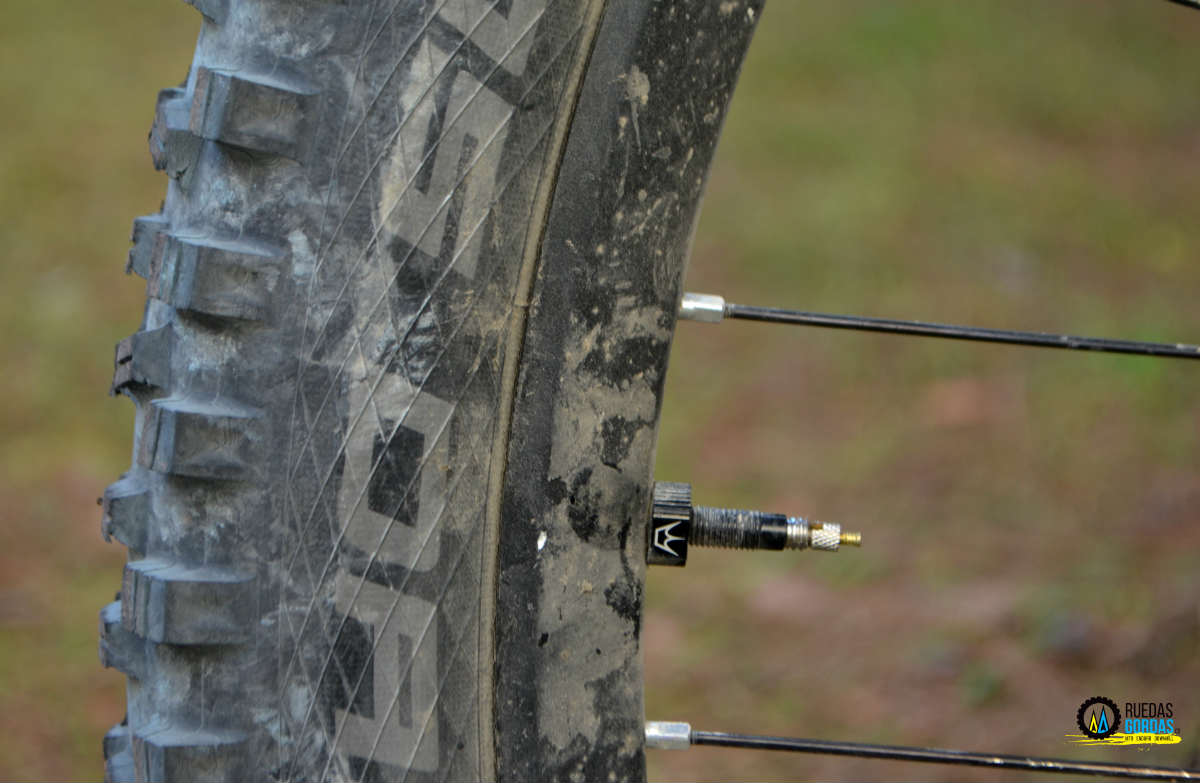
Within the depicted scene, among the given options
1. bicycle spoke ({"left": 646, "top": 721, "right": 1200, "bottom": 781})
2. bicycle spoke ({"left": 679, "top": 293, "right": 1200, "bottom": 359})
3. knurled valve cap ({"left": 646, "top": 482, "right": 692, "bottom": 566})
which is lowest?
bicycle spoke ({"left": 646, "top": 721, "right": 1200, "bottom": 781})

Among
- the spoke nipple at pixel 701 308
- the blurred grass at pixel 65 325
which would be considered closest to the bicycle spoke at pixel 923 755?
the spoke nipple at pixel 701 308

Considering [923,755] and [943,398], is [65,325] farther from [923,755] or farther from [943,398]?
[923,755]

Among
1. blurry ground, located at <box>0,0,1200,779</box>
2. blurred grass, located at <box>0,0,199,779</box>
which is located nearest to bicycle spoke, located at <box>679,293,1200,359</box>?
blurry ground, located at <box>0,0,1200,779</box>

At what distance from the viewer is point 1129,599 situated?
6.91 ft

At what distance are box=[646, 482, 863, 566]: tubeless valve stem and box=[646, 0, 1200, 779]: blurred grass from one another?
3.35 ft

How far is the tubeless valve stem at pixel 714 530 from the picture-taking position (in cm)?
75

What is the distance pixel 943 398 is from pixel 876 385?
0.17m

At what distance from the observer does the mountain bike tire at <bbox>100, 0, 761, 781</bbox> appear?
680 mm

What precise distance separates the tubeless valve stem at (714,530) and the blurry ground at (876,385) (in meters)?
0.94

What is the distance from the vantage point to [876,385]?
2.97m

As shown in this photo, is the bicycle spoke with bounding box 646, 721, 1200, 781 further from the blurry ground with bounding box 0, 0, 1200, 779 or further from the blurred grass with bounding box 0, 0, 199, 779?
the blurred grass with bounding box 0, 0, 199, 779

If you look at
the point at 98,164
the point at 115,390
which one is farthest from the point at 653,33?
the point at 98,164

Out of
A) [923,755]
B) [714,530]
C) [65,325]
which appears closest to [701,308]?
[714,530]

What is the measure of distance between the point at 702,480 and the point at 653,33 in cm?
200
